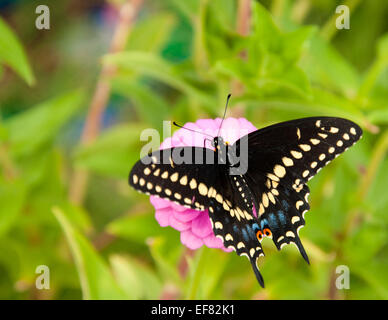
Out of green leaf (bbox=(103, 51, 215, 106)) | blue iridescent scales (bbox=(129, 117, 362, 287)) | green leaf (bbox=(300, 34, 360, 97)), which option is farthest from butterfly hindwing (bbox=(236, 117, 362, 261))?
green leaf (bbox=(300, 34, 360, 97))

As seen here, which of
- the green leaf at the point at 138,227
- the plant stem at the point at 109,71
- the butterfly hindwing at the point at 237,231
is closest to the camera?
the butterfly hindwing at the point at 237,231

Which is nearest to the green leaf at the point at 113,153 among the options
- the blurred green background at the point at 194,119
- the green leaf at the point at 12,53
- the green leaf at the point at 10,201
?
the blurred green background at the point at 194,119

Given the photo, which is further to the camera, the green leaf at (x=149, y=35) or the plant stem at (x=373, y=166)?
the green leaf at (x=149, y=35)

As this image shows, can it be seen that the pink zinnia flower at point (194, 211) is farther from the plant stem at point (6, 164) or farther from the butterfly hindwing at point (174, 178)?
the plant stem at point (6, 164)

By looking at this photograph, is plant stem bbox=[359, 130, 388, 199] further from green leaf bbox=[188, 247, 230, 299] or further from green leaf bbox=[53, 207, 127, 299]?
green leaf bbox=[53, 207, 127, 299]

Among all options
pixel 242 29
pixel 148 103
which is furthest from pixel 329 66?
pixel 148 103
